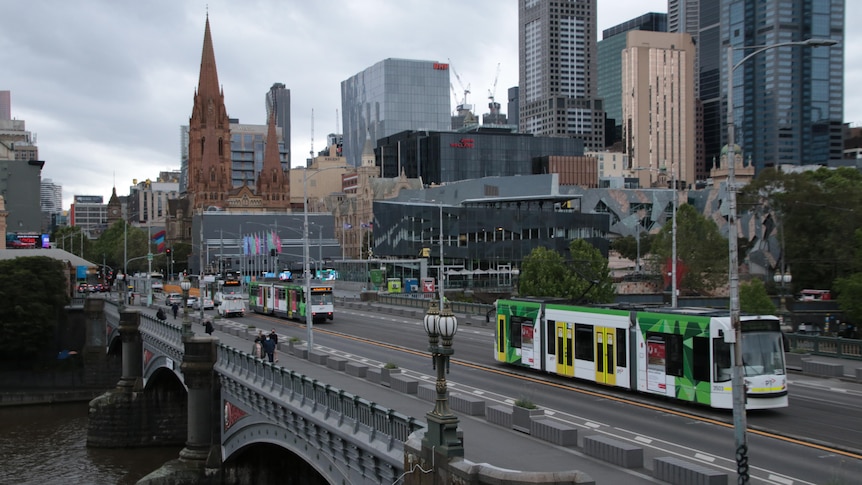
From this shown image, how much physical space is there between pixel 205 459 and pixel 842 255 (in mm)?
62095

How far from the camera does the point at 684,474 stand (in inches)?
683

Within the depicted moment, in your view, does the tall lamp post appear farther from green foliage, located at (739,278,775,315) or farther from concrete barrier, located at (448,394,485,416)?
green foliage, located at (739,278,775,315)

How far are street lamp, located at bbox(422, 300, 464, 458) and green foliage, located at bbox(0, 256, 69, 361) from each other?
68735 mm

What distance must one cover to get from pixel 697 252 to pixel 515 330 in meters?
60.7

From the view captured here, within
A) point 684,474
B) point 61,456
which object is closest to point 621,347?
point 684,474

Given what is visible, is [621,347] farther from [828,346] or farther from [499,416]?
[828,346]

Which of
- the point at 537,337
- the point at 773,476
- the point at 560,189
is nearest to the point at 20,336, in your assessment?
the point at 537,337

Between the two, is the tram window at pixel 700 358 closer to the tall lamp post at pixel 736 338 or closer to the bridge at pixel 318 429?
the bridge at pixel 318 429

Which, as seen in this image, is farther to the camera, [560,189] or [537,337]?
[560,189]

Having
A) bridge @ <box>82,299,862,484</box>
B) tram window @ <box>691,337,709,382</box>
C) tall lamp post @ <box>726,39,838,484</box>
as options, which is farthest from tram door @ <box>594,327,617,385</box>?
tall lamp post @ <box>726,39,838,484</box>

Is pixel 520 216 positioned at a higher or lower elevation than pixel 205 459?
higher

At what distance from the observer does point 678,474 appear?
57.3ft

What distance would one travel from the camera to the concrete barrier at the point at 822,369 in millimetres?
35906

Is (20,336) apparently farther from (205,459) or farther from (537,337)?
(537,337)
